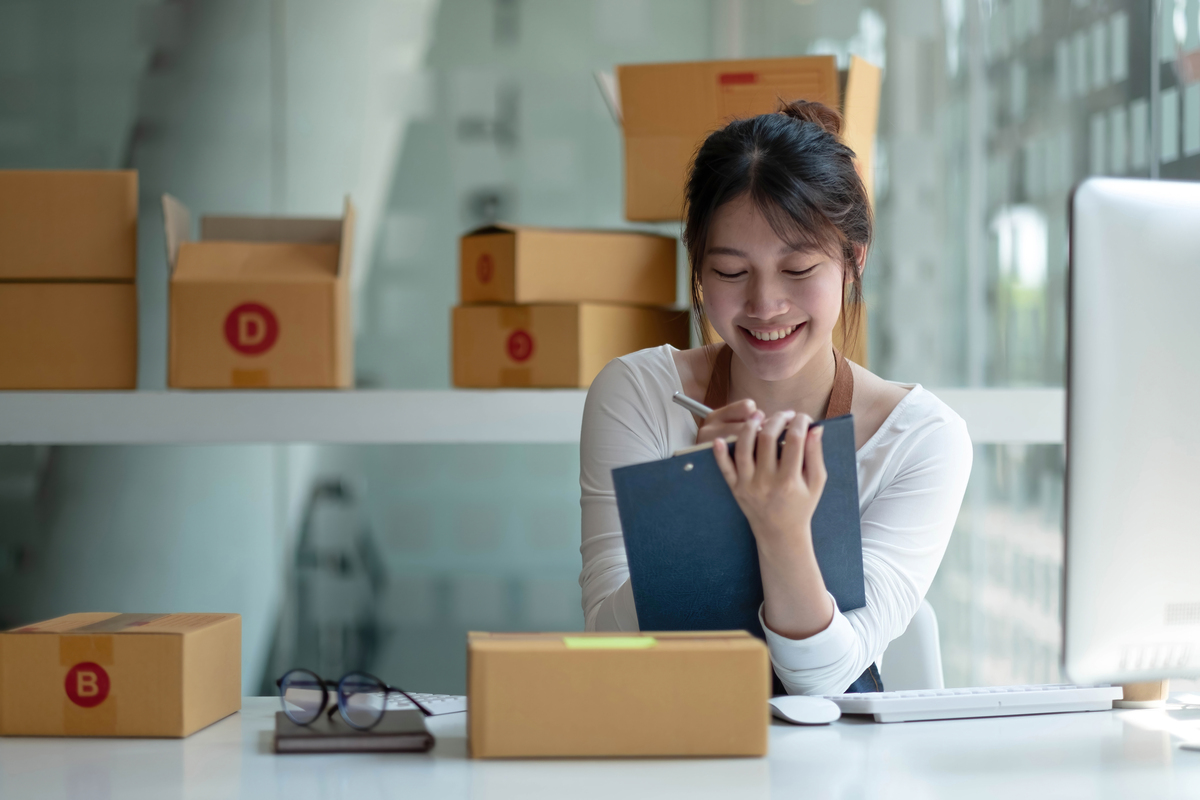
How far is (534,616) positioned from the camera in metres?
2.95

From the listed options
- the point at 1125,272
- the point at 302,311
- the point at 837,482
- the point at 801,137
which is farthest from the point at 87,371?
the point at 1125,272

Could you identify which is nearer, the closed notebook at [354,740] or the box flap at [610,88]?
the closed notebook at [354,740]

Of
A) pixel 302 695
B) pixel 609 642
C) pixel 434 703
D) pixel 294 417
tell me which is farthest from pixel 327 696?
pixel 294 417

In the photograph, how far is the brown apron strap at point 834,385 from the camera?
1357mm

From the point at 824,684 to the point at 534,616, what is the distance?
197cm

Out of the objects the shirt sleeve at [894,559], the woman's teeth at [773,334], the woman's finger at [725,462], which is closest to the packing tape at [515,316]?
the woman's teeth at [773,334]

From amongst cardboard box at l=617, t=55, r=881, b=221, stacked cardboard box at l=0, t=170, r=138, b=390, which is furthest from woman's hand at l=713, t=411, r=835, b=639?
stacked cardboard box at l=0, t=170, r=138, b=390

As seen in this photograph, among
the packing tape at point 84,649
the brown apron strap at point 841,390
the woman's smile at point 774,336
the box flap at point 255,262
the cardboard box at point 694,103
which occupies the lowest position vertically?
the packing tape at point 84,649

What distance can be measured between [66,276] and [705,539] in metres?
1.61

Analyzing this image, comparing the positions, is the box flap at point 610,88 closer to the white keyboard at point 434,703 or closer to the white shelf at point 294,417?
the white shelf at point 294,417

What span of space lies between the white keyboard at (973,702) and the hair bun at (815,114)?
76 cm

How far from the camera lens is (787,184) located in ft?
4.02

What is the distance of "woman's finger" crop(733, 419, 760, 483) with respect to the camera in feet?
3.00

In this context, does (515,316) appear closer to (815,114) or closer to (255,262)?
(255,262)
